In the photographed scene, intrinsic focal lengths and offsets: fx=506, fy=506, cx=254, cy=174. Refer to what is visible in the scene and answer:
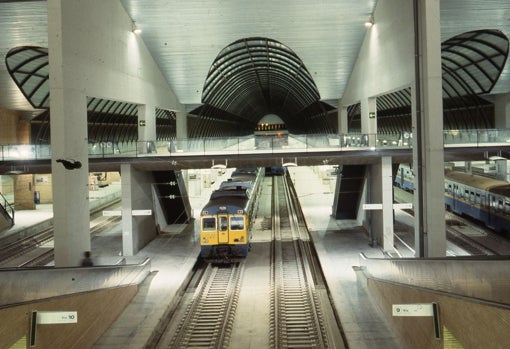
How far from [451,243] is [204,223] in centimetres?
1099

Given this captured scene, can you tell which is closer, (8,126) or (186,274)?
(186,274)

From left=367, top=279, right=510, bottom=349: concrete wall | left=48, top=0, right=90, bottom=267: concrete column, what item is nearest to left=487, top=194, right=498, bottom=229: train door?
left=367, top=279, right=510, bottom=349: concrete wall

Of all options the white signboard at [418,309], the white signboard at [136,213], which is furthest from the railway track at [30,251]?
the white signboard at [418,309]

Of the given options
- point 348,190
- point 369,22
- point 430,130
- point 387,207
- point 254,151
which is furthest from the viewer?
point 348,190

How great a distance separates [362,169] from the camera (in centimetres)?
2534

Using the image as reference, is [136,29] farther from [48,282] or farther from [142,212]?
[48,282]

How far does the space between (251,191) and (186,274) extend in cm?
840

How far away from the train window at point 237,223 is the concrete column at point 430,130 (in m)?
7.19

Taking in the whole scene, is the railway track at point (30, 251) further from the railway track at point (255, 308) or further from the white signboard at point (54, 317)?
the white signboard at point (54, 317)

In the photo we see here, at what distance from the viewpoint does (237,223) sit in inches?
789

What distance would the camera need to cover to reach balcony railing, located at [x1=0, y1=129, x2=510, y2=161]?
21672 mm

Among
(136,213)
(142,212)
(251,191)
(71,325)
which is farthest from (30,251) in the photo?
(71,325)

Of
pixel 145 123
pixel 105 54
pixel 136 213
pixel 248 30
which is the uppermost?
pixel 248 30

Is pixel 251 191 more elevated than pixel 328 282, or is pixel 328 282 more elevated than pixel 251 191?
pixel 251 191
